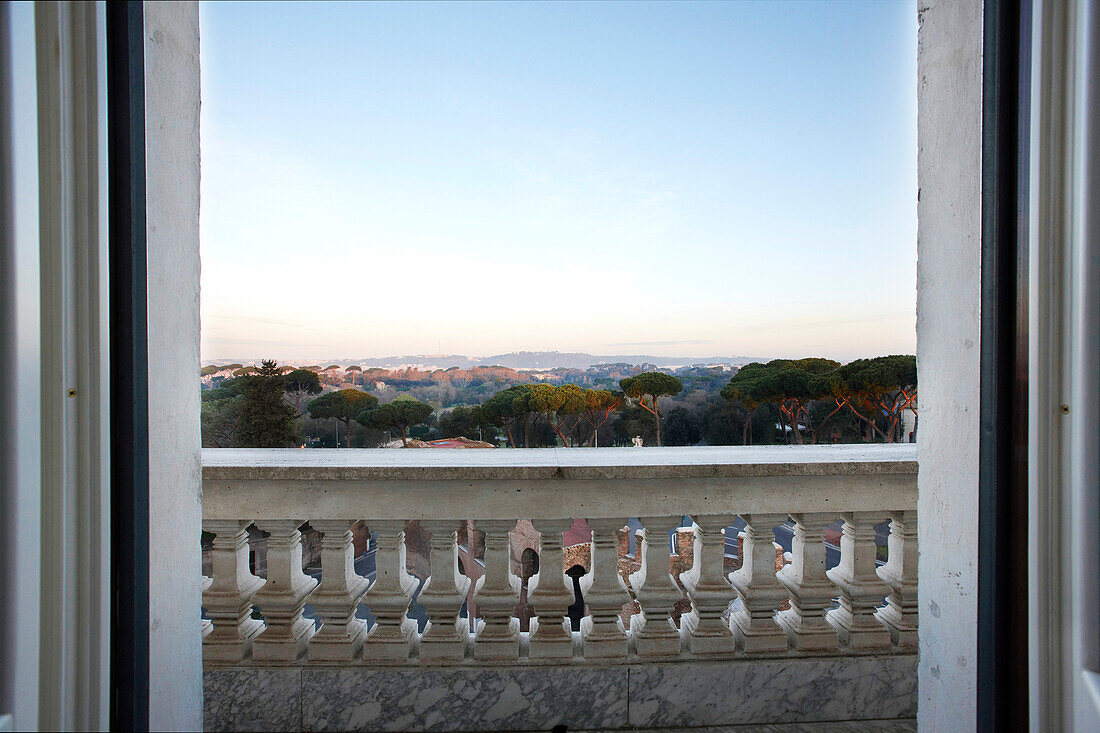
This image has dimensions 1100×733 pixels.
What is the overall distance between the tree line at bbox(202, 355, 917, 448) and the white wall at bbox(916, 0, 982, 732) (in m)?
0.75

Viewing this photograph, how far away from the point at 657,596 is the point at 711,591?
17 cm

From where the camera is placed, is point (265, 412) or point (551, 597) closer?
point (551, 597)

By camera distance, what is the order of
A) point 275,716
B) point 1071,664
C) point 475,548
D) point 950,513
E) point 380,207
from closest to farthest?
1. point 1071,664
2. point 950,513
3. point 275,716
4. point 475,548
5. point 380,207

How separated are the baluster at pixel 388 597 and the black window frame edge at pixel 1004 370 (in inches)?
51.4

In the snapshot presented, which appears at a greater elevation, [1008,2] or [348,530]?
[1008,2]

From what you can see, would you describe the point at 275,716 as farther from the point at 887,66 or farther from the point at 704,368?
the point at 887,66

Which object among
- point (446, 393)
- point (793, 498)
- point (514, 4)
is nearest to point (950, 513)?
point (793, 498)

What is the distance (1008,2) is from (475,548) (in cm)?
164

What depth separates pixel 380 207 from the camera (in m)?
1.82

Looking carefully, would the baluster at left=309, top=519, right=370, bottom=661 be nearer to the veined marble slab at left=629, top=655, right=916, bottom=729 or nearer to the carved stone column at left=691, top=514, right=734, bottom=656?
the veined marble slab at left=629, top=655, right=916, bottom=729

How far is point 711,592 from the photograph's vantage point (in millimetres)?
1398

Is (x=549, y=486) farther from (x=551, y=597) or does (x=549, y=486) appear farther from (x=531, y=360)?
(x=531, y=360)

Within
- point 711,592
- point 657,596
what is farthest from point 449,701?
point 711,592

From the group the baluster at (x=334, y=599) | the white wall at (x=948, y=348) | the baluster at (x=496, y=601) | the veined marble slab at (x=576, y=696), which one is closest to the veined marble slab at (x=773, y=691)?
the veined marble slab at (x=576, y=696)
